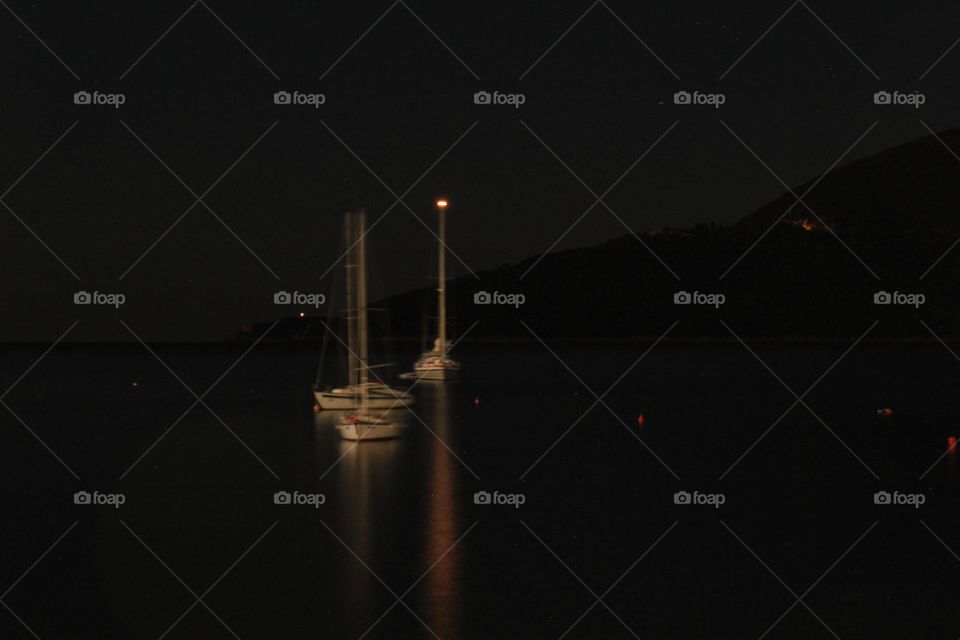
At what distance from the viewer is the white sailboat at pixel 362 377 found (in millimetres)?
26500

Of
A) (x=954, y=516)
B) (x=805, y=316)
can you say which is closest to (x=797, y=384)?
(x=954, y=516)

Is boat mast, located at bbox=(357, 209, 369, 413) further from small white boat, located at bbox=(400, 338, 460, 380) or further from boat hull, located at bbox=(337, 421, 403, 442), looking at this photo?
small white boat, located at bbox=(400, 338, 460, 380)

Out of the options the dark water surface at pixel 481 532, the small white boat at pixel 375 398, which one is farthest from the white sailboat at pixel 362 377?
the small white boat at pixel 375 398

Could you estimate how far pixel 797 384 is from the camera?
69875 mm

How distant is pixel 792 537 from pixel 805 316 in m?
128

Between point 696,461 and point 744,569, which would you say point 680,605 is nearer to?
point 744,569

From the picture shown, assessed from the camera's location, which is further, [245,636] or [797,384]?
[797,384]

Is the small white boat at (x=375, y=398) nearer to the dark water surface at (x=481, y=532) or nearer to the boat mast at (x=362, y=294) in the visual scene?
the dark water surface at (x=481, y=532)

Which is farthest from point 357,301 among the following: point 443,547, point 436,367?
point 436,367

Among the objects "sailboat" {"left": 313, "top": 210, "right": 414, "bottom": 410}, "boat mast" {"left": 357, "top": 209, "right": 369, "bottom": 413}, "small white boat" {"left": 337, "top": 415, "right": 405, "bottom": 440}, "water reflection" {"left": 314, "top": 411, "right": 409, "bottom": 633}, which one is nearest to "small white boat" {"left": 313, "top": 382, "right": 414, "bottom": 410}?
"water reflection" {"left": 314, "top": 411, "right": 409, "bottom": 633}

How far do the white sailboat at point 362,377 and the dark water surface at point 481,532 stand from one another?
617 mm

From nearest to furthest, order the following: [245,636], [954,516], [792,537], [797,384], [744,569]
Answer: [245,636], [744,569], [792,537], [954,516], [797,384]

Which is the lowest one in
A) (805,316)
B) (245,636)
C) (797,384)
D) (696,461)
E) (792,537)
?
(245,636)

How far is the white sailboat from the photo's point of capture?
26500 millimetres
